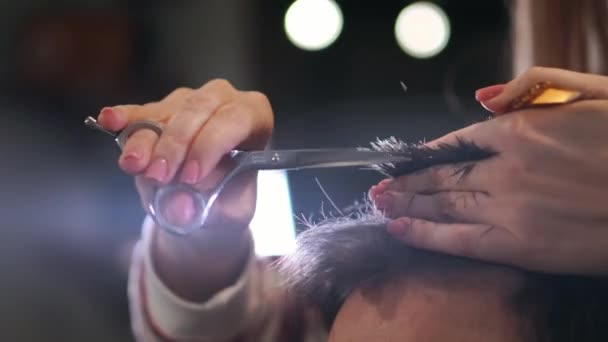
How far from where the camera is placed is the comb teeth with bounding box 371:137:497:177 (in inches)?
12.9

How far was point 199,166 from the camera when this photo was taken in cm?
34

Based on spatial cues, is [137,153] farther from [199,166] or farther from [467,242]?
[467,242]

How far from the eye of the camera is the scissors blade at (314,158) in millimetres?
354

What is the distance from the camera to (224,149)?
0.35 meters

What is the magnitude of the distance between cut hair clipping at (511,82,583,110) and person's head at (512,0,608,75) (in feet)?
0.67

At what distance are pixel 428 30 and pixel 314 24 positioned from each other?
16 centimetres

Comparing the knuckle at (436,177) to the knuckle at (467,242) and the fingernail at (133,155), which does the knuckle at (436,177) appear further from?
the fingernail at (133,155)

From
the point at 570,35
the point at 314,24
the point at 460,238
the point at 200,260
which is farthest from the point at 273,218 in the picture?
the point at 314,24

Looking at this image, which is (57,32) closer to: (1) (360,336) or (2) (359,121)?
(2) (359,121)

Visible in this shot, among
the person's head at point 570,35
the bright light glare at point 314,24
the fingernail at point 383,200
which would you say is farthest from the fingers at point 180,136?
the bright light glare at point 314,24

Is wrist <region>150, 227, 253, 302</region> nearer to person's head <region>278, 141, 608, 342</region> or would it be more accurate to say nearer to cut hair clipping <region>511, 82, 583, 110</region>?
person's head <region>278, 141, 608, 342</region>

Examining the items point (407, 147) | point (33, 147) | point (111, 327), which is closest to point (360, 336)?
point (407, 147)

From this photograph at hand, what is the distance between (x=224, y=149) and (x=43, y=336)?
34 cm

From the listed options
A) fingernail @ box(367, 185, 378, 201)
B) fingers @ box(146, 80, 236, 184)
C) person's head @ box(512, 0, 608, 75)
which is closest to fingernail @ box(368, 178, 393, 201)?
fingernail @ box(367, 185, 378, 201)
